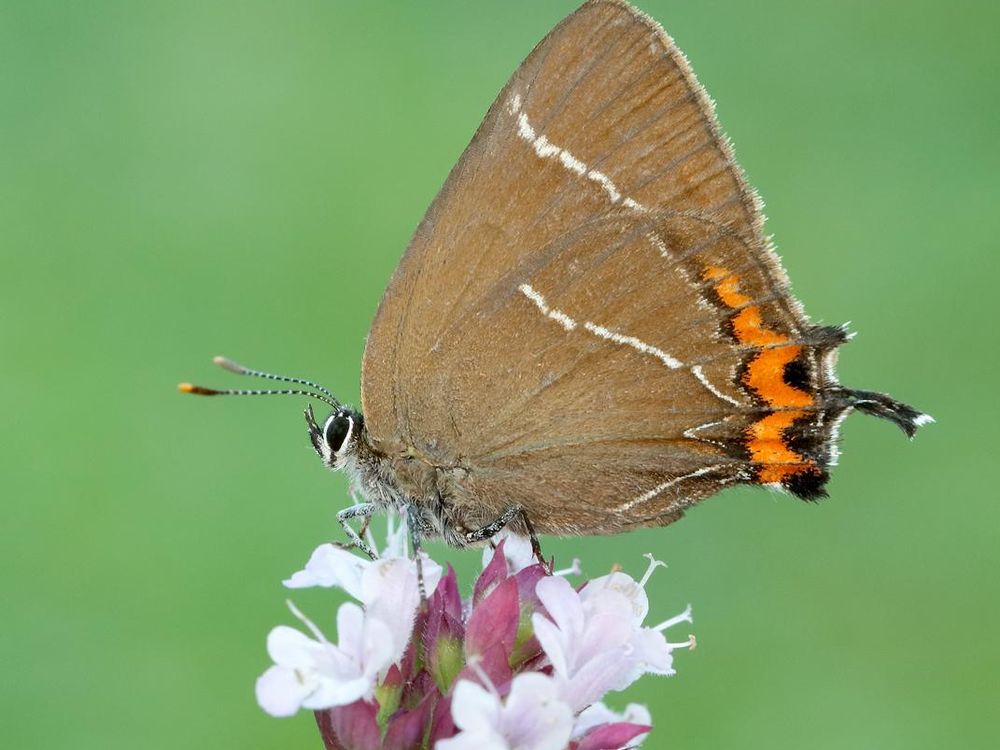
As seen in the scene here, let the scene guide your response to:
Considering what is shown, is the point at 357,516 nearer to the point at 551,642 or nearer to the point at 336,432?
the point at 336,432

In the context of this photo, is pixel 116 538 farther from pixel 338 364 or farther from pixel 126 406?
pixel 338 364

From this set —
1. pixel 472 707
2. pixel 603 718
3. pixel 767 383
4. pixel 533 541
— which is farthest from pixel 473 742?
pixel 767 383

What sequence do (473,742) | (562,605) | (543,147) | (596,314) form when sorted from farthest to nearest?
(596,314), (543,147), (562,605), (473,742)

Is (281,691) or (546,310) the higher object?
(546,310)

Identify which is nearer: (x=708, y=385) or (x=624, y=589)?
(x=624, y=589)

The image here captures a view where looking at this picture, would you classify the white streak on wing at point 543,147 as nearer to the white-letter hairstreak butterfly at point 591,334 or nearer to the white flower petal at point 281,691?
the white-letter hairstreak butterfly at point 591,334

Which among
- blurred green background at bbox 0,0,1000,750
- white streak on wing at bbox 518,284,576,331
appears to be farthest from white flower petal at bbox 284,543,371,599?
blurred green background at bbox 0,0,1000,750

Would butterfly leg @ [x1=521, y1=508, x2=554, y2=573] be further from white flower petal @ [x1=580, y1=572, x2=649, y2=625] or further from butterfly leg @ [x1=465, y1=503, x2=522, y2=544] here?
white flower petal @ [x1=580, y1=572, x2=649, y2=625]

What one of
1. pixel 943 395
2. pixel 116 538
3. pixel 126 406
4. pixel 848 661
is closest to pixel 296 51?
pixel 126 406

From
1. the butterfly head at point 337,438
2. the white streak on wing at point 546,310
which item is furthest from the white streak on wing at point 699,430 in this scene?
the butterfly head at point 337,438
